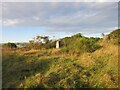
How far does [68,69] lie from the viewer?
497 inches

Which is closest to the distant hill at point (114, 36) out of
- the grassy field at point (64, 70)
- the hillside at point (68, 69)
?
the hillside at point (68, 69)

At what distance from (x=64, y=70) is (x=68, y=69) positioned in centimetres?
24

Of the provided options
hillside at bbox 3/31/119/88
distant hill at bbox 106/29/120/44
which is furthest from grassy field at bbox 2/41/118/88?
distant hill at bbox 106/29/120/44

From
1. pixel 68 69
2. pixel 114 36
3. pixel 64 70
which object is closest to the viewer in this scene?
pixel 64 70

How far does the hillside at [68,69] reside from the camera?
1127 cm

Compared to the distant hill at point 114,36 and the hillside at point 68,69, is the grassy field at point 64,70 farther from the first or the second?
the distant hill at point 114,36

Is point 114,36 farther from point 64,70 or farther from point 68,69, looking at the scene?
point 64,70

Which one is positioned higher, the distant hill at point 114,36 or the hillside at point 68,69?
the distant hill at point 114,36

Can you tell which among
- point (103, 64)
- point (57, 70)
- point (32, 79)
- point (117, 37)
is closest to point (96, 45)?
point (117, 37)

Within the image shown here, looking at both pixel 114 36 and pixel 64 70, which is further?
pixel 114 36

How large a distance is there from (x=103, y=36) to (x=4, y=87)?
11.2 m

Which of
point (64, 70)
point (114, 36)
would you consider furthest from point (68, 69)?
point (114, 36)

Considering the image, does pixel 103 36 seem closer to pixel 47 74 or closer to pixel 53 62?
pixel 53 62

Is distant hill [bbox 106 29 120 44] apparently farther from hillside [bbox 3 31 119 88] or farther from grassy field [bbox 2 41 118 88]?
grassy field [bbox 2 41 118 88]
